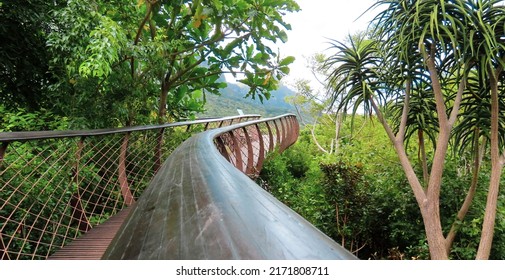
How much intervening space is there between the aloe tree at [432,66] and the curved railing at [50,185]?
122 inches

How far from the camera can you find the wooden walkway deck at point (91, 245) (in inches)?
52.1

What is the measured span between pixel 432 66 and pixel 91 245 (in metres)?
4.69

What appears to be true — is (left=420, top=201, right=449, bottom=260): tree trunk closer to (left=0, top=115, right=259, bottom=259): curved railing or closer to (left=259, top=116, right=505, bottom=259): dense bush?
(left=259, top=116, right=505, bottom=259): dense bush

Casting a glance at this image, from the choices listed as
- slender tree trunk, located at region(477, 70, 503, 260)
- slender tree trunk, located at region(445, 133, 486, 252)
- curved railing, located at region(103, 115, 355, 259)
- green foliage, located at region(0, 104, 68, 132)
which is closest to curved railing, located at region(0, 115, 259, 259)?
green foliage, located at region(0, 104, 68, 132)

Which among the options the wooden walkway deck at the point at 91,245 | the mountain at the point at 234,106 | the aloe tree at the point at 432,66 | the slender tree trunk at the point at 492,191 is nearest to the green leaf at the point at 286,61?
the aloe tree at the point at 432,66

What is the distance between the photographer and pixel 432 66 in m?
4.71

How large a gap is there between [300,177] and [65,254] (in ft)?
22.0

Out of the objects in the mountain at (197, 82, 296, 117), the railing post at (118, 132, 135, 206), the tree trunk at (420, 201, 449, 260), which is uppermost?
the mountain at (197, 82, 296, 117)

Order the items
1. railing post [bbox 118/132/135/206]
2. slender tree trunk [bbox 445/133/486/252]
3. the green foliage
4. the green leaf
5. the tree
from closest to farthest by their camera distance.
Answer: railing post [bbox 118/132/135/206], the green foliage, the tree, slender tree trunk [bbox 445/133/486/252], the green leaf

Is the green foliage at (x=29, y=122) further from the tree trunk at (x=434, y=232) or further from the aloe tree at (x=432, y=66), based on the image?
the tree trunk at (x=434, y=232)

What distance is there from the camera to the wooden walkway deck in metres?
1.32

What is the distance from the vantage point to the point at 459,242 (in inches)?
213

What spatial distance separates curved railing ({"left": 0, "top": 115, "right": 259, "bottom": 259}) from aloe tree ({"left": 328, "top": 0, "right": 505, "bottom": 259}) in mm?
3107
